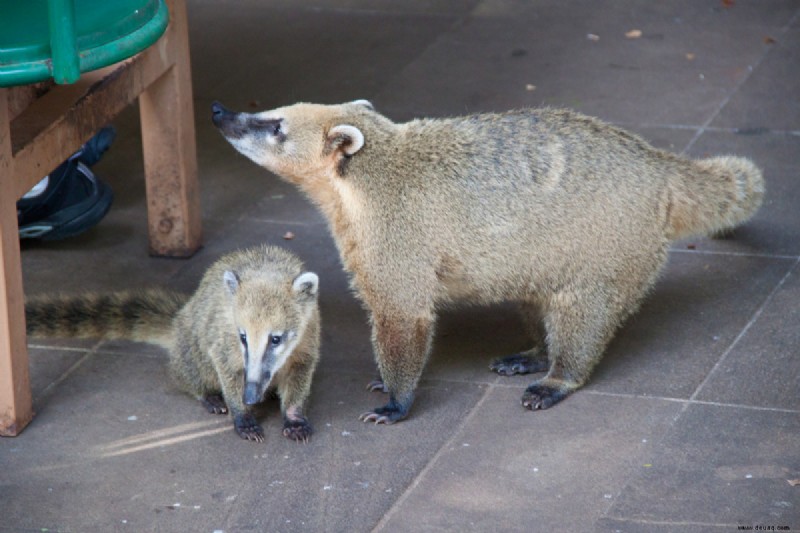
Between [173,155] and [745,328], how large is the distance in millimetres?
2745

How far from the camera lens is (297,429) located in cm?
469

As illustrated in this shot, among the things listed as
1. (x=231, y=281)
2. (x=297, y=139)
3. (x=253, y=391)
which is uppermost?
(x=297, y=139)

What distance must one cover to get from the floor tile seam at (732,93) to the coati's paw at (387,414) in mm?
2872

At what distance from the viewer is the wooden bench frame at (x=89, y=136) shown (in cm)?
453

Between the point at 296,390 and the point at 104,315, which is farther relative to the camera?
the point at 104,315

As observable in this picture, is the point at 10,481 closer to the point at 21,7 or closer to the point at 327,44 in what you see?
the point at 21,7

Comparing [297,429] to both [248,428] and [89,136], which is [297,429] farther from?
[89,136]

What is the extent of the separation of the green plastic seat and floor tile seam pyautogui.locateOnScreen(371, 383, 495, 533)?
1695mm

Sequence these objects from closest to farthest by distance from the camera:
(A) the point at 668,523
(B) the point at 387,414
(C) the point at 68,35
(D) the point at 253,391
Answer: (C) the point at 68,35 → (A) the point at 668,523 → (D) the point at 253,391 → (B) the point at 387,414

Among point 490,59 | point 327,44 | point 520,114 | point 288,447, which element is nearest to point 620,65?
point 490,59

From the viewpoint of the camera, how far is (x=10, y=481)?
4391mm

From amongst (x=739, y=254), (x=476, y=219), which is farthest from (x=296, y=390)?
(x=739, y=254)

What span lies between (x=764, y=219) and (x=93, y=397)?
11.0 feet

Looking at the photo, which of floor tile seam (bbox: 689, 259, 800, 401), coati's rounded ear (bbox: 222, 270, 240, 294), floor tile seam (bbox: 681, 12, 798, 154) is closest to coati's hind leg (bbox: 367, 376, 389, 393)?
coati's rounded ear (bbox: 222, 270, 240, 294)
